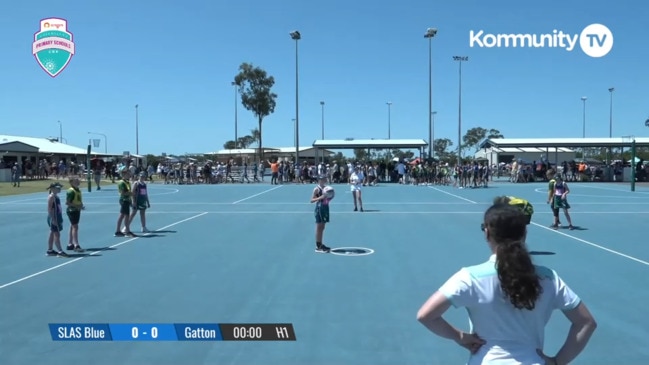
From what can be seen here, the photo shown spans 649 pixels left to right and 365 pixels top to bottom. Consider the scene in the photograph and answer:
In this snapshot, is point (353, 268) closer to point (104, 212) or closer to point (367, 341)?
point (367, 341)

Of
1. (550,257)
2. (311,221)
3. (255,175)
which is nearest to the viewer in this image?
(550,257)

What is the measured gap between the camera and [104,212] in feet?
64.8

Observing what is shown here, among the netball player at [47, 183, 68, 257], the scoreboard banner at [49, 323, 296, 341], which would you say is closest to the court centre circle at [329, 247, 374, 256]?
the scoreboard banner at [49, 323, 296, 341]

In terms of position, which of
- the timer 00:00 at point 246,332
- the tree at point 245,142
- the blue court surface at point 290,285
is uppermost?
the tree at point 245,142

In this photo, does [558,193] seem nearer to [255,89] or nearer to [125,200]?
[125,200]

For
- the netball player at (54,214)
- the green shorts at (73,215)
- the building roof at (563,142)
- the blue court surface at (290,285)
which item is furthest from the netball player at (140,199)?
the building roof at (563,142)

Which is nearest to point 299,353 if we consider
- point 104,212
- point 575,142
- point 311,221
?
point 311,221

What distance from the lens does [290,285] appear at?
8.25 m

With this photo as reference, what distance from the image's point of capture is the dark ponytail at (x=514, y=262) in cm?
242

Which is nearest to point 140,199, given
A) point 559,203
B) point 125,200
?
point 125,200

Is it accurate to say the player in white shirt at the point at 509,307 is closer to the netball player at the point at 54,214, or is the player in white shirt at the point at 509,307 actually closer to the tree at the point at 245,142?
the netball player at the point at 54,214

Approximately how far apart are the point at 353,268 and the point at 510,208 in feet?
22.9

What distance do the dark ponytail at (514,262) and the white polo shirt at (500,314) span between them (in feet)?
0.16

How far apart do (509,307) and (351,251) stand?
882 cm
